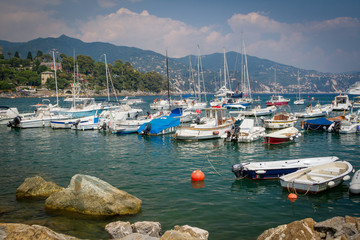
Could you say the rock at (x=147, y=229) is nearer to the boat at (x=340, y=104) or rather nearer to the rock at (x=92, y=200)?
the rock at (x=92, y=200)

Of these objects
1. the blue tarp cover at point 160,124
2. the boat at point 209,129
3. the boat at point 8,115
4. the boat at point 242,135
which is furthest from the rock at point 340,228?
the boat at point 8,115

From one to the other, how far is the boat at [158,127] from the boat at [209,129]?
4.49 m

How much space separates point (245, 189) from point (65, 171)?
12.1 metres

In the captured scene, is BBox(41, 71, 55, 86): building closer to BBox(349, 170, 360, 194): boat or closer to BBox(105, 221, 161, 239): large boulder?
BBox(105, 221, 161, 239): large boulder

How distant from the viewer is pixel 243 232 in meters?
9.50

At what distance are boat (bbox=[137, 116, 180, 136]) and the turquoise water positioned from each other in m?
1.82

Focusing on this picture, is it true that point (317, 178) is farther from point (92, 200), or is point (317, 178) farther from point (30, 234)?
point (30, 234)

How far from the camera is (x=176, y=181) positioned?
15.4 m

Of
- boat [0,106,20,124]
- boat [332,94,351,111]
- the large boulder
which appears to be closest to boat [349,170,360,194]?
the large boulder

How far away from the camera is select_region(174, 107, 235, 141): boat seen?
93.7ft

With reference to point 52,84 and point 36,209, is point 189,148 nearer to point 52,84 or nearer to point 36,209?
point 36,209

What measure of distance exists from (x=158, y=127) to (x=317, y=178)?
21.8 meters

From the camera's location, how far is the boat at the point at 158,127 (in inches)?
1289

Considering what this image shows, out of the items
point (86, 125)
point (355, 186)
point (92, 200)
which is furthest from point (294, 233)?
point (86, 125)
